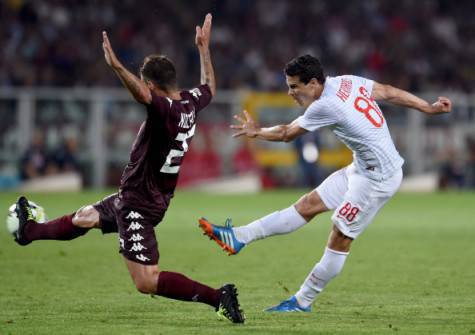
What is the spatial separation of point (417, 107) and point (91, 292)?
3.39m

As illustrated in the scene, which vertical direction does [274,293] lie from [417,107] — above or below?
below

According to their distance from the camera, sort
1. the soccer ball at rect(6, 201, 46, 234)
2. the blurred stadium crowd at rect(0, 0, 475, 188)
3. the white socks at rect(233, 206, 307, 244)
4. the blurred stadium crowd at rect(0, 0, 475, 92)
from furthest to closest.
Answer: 1. the blurred stadium crowd at rect(0, 0, 475, 92)
2. the blurred stadium crowd at rect(0, 0, 475, 188)
3. the soccer ball at rect(6, 201, 46, 234)
4. the white socks at rect(233, 206, 307, 244)

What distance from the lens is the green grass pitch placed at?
307 inches

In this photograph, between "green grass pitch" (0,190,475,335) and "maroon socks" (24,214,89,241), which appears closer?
"green grass pitch" (0,190,475,335)

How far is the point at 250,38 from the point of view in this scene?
2858 cm

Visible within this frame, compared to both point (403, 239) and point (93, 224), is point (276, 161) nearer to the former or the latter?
point (403, 239)

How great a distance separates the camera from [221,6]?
95.9ft

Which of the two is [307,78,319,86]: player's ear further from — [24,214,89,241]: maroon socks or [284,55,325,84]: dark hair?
[24,214,89,241]: maroon socks

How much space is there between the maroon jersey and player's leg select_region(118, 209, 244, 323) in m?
0.18

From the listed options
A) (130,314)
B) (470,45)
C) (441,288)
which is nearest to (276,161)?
(470,45)

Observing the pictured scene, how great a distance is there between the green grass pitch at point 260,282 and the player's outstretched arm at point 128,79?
65.4 inches

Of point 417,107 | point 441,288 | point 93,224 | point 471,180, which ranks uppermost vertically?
point 417,107

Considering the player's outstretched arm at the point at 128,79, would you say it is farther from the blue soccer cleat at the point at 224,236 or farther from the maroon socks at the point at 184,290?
the blue soccer cleat at the point at 224,236

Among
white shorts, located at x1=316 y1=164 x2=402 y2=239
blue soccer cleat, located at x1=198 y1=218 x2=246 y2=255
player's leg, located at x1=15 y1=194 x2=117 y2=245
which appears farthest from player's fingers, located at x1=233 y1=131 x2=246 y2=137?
player's leg, located at x1=15 y1=194 x2=117 y2=245
